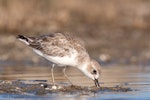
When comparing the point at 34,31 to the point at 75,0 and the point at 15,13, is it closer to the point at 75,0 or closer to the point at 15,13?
the point at 15,13

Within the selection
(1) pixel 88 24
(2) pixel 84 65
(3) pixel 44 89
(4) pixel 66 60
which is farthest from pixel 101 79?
(1) pixel 88 24

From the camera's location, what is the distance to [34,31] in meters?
23.8

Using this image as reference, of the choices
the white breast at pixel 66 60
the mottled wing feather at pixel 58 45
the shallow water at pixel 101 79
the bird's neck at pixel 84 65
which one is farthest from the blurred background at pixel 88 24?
the white breast at pixel 66 60

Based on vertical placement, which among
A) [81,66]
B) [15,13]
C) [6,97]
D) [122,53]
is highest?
[15,13]

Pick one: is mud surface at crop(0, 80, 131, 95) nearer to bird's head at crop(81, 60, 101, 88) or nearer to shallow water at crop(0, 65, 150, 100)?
shallow water at crop(0, 65, 150, 100)

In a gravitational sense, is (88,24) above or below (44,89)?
above

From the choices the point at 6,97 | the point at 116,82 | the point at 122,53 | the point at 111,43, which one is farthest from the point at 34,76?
the point at 111,43

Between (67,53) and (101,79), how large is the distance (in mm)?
1621

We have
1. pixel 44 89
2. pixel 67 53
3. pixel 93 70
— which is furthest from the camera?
pixel 67 53

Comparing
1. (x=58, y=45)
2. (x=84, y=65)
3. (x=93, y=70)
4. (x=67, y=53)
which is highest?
(x=58, y=45)

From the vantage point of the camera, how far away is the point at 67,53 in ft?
48.6

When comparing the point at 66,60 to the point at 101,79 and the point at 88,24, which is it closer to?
the point at 101,79

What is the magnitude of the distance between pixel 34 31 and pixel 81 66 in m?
8.91

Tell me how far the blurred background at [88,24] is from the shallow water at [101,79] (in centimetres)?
263
